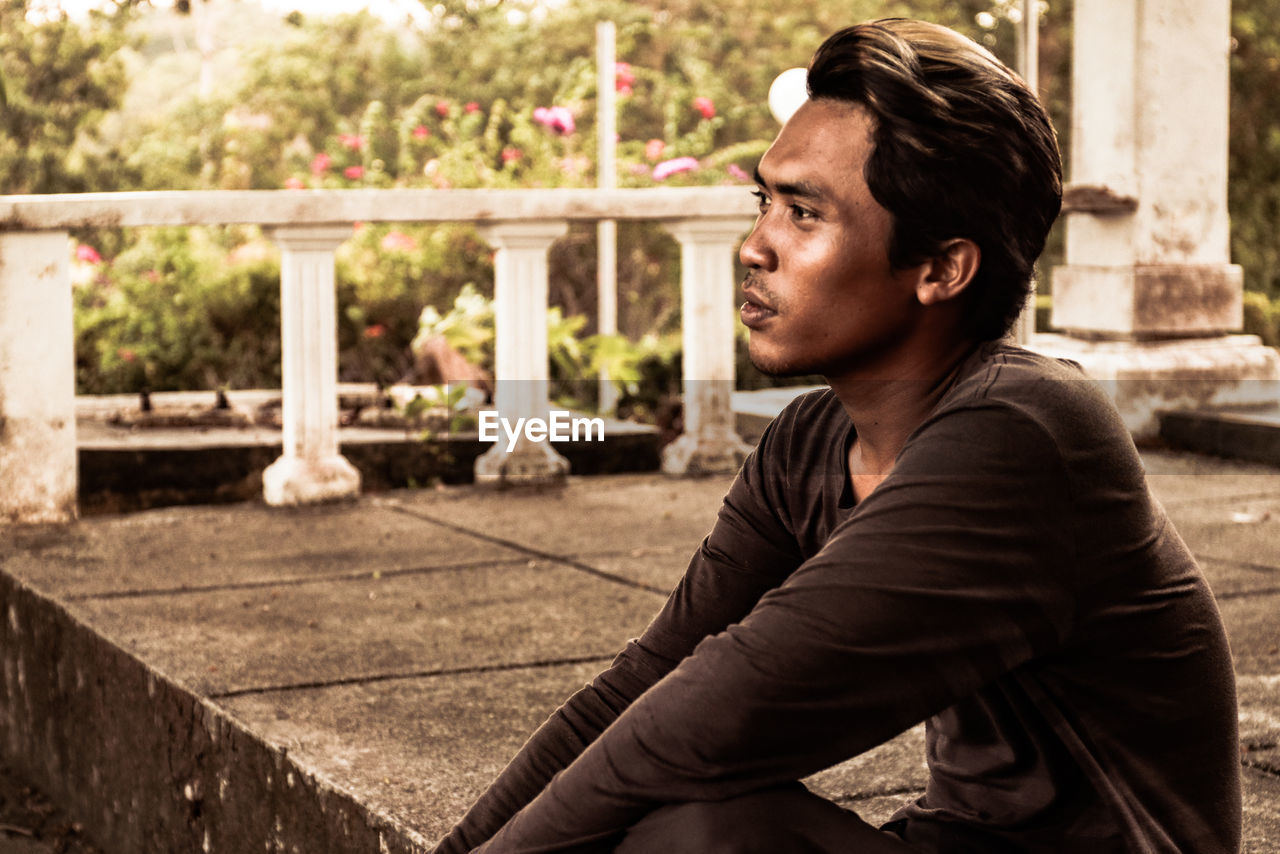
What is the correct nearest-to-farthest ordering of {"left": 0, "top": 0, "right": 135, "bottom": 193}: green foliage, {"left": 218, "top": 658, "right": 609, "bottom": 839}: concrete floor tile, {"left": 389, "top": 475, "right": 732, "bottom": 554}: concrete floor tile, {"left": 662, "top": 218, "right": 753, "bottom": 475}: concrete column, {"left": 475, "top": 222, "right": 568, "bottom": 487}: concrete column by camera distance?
{"left": 218, "top": 658, "right": 609, "bottom": 839}: concrete floor tile < {"left": 389, "top": 475, "right": 732, "bottom": 554}: concrete floor tile < {"left": 475, "top": 222, "right": 568, "bottom": 487}: concrete column < {"left": 662, "top": 218, "right": 753, "bottom": 475}: concrete column < {"left": 0, "top": 0, "right": 135, "bottom": 193}: green foliage

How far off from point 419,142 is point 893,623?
10.4 metres

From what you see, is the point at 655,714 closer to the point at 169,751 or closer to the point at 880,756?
the point at 880,756

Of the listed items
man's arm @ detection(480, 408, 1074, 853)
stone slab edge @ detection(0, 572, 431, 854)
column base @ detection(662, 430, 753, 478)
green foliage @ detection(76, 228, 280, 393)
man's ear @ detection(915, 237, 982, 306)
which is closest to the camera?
man's arm @ detection(480, 408, 1074, 853)

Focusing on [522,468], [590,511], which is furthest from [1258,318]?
[590,511]

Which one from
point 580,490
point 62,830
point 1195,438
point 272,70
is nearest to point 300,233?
point 580,490

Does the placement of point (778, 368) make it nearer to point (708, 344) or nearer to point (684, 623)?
point (684, 623)

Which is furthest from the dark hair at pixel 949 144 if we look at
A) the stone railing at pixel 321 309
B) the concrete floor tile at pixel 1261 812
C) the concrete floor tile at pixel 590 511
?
the stone railing at pixel 321 309

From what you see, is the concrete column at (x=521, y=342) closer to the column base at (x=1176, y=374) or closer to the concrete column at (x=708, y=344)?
the concrete column at (x=708, y=344)

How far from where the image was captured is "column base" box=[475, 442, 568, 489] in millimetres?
5719

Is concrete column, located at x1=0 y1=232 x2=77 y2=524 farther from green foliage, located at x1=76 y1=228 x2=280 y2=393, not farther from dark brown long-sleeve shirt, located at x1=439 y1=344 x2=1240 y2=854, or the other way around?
green foliage, located at x1=76 y1=228 x2=280 y2=393

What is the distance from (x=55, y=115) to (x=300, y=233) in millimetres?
10634

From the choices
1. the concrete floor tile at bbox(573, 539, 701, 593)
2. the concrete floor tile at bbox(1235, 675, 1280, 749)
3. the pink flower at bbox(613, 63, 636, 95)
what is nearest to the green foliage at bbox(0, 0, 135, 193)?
the pink flower at bbox(613, 63, 636, 95)

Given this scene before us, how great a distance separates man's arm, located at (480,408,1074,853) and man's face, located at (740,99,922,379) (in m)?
0.16

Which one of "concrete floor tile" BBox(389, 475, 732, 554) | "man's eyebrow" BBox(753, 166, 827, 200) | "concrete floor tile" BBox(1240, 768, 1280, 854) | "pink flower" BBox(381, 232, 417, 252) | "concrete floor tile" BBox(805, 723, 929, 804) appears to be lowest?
"concrete floor tile" BBox(805, 723, 929, 804)
